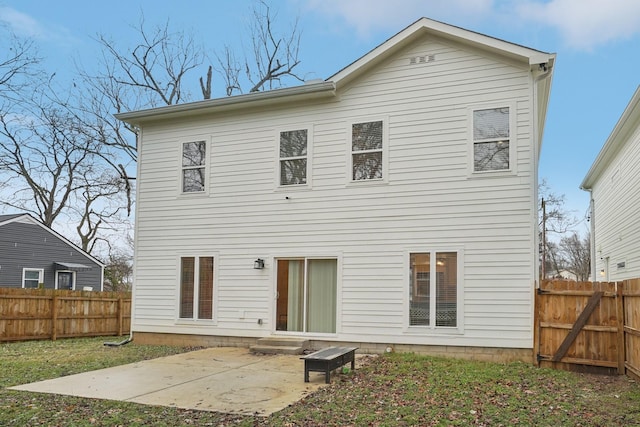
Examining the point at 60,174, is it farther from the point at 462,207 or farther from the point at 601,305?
the point at 601,305

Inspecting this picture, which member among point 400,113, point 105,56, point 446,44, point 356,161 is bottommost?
point 356,161

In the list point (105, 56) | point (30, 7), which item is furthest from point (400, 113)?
point (105, 56)

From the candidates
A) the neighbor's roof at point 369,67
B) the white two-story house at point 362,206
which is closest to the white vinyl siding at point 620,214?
the neighbor's roof at point 369,67

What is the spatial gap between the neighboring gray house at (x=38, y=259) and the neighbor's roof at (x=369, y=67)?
40.6 ft

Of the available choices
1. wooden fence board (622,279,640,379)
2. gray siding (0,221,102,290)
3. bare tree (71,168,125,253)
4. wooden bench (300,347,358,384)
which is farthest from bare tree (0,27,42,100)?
wooden fence board (622,279,640,379)

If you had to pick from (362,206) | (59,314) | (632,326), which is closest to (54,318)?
(59,314)

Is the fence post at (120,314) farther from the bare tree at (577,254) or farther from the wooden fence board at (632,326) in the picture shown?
the bare tree at (577,254)

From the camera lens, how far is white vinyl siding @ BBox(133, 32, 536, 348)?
10.2 metres

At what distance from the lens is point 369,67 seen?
1147cm

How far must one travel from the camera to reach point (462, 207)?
34.4ft

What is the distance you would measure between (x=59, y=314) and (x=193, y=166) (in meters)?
6.18

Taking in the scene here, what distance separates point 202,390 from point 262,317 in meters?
4.38

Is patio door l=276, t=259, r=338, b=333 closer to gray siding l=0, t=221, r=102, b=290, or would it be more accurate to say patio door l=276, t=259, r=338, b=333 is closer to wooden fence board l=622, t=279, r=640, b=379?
wooden fence board l=622, t=279, r=640, b=379

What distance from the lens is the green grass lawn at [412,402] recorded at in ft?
19.3
